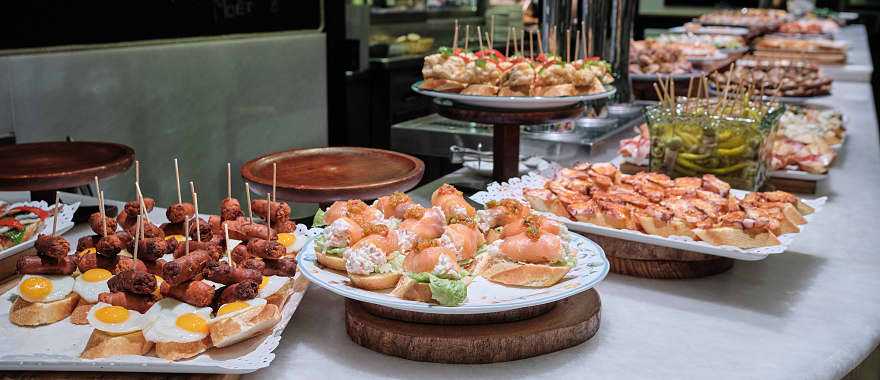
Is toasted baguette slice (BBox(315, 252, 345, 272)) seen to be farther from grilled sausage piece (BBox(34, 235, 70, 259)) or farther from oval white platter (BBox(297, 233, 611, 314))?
grilled sausage piece (BBox(34, 235, 70, 259))

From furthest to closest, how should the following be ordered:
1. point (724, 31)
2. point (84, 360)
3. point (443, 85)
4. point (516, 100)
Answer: point (724, 31) → point (443, 85) → point (516, 100) → point (84, 360)

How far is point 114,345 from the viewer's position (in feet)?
3.90

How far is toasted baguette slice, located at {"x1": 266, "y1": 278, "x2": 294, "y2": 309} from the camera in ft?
4.44

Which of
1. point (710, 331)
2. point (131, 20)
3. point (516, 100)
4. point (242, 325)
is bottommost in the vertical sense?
point (710, 331)

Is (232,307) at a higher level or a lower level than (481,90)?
lower

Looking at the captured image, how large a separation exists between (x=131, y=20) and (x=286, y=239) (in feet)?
8.65

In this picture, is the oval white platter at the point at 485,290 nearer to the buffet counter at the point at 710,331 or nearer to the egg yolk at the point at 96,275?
the buffet counter at the point at 710,331

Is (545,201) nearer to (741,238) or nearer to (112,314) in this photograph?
(741,238)

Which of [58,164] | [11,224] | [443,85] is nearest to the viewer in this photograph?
[11,224]

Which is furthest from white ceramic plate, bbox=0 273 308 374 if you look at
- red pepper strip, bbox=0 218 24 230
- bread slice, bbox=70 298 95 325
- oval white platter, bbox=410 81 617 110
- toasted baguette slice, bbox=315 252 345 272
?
oval white platter, bbox=410 81 617 110

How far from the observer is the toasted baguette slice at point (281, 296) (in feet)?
4.44

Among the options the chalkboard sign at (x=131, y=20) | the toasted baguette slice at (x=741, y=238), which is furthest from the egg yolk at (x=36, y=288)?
the chalkboard sign at (x=131, y=20)

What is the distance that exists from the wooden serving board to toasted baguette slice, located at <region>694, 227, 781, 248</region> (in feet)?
1.26

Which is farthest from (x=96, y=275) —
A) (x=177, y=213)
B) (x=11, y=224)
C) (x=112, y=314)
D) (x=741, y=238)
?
(x=741, y=238)
